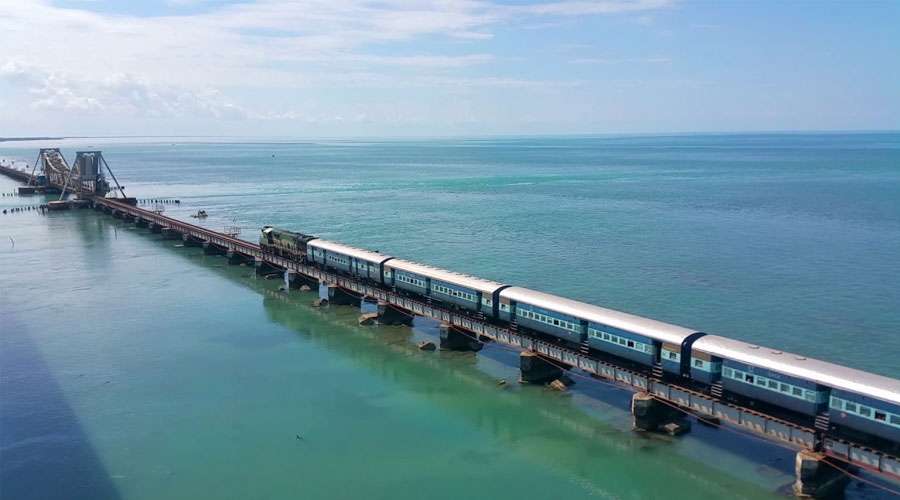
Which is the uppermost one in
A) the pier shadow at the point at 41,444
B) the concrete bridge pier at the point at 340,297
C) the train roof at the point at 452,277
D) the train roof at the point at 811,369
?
the train roof at the point at 452,277

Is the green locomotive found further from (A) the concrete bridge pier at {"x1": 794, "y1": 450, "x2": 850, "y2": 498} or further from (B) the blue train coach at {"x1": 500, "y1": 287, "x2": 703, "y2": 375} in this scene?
(A) the concrete bridge pier at {"x1": 794, "y1": 450, "x2": 850, "y2": 498}

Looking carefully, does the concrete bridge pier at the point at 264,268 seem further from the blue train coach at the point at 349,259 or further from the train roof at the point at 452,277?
the train roof at the point at 452,277

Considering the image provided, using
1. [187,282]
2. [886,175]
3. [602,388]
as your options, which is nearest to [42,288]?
[187,282]

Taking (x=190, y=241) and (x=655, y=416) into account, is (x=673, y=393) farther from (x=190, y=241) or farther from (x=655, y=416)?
(x=190, y=241)

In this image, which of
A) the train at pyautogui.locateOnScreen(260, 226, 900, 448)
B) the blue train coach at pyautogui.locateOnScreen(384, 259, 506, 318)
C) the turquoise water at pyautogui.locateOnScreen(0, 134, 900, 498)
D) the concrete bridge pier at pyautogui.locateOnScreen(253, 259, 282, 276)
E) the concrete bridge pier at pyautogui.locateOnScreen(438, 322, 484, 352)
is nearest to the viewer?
the train at pyautogui.locateOnScreen(260, 226, 900, 448)

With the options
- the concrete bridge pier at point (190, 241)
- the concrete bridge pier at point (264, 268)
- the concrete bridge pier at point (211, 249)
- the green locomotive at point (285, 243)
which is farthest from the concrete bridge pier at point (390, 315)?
the concrete bridge pier at point (190, 241)

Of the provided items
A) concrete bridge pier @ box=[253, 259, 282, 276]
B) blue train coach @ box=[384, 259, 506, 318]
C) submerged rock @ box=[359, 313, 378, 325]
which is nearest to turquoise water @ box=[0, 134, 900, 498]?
submerged rock @ box=[359, 313, 378, 325]
